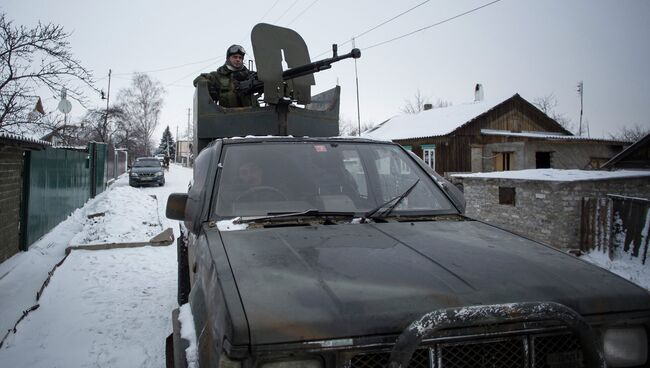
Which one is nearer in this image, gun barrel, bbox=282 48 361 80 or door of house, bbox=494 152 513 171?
gun barrel, bbox=282 48 361 80

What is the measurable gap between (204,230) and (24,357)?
2455mm

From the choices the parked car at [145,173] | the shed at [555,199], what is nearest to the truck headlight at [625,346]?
the shed at [555,199]

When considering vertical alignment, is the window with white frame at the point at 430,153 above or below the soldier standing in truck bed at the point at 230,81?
above

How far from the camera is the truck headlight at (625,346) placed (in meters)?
1.67

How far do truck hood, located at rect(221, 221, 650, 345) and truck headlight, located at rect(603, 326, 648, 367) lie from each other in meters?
0.10

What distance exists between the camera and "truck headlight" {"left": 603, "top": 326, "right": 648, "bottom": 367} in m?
1.67

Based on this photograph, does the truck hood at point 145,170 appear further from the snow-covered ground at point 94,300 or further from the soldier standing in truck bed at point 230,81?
the soldier standing in truck bed at point 230,81

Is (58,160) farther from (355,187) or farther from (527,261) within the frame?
(527,261)

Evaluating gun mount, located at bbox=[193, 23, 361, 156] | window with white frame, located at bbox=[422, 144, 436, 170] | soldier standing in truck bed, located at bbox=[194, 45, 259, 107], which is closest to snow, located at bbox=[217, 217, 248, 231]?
gun mount, located at bbox=[193, 23, 361, 156]

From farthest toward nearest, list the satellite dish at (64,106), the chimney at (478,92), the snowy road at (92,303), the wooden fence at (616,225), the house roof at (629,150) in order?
1. the chimney at (478,92)
2. the house roof at (629,150)
3. the satellite dish at (64,106)
4. the wooden fence at (616,225)
5. the snowy road at (92,303)


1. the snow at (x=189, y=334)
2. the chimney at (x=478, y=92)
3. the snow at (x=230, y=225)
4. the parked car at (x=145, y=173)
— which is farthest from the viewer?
the chimney at (x=478, y=92)

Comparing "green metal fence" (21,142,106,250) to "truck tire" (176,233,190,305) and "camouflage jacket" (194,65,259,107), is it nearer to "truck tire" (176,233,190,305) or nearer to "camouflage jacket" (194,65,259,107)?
"camouflage jacket" (194,65,259,107)

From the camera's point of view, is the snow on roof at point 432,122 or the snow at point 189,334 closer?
the snow at point 189,334

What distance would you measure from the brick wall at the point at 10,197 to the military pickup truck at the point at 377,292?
5.64 metres
